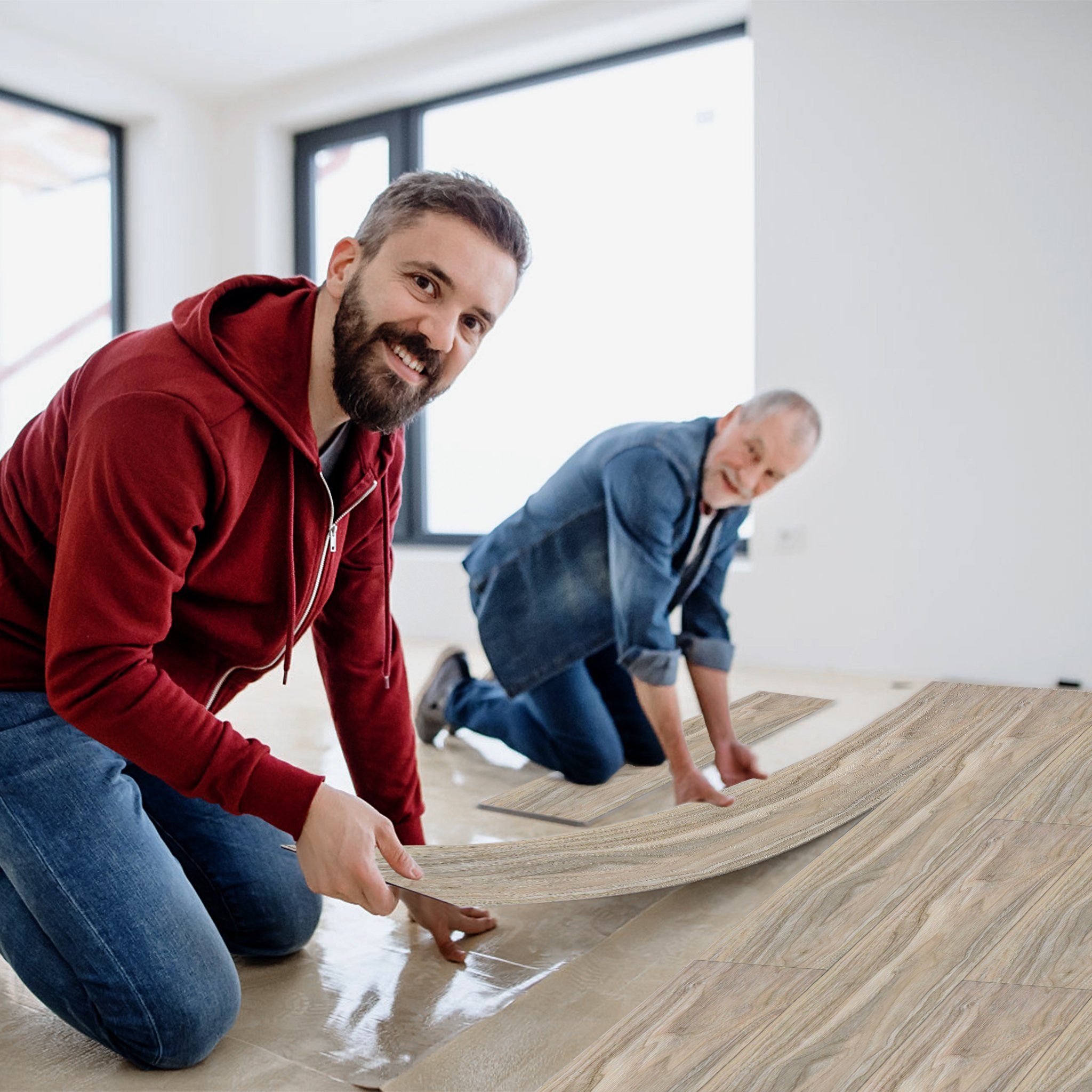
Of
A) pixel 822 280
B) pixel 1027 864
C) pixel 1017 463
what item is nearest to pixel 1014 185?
pixel 822 280

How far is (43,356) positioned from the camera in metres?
5.40

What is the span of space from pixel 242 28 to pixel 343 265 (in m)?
4.15

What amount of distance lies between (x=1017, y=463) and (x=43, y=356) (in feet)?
14.8

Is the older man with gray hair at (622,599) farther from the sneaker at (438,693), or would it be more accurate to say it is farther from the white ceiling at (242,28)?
the white ceiling at (242,28)

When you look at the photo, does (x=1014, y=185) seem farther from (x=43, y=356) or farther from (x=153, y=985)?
(x=43, y=356)

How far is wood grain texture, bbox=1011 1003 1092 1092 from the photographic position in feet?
2.76

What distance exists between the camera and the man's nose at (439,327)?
1308mm

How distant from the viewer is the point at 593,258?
193 inches

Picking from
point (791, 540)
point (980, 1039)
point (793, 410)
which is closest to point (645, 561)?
point (793, 410)

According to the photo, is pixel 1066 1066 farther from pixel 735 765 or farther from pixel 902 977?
pixel 735 765

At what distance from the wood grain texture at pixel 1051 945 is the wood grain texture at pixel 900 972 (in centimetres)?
2

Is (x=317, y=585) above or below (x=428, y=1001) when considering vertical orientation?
above

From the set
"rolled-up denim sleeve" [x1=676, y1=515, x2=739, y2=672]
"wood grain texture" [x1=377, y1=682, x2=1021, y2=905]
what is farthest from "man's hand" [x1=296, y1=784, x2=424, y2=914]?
"rolled-up denim sleeve" [x1=676, y1=515, x2=739, y2=672]

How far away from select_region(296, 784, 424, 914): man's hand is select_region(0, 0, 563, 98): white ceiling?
4.23 m
